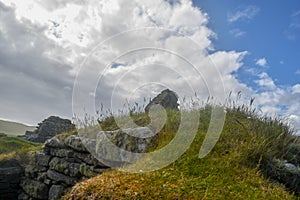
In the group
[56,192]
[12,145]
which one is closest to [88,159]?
[56,192]

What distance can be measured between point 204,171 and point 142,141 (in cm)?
201

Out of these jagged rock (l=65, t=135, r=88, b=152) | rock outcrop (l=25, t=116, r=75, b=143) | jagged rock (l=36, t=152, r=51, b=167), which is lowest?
jagged rock (l=36, t=152, r=51, b=167)

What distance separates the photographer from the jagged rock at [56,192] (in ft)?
28.5

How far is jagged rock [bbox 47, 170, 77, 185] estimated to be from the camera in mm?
8420

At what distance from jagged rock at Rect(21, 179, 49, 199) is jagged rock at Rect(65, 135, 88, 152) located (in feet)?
6.45

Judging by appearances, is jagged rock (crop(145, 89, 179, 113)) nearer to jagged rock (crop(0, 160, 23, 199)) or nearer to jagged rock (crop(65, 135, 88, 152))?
jagged rock (crop(65, 135, 88, 152))

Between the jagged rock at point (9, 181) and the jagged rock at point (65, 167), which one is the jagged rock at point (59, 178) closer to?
the jagged rock at point (65, 167)

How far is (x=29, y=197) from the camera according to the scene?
10320mm

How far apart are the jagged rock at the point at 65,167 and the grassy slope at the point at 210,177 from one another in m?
2.48

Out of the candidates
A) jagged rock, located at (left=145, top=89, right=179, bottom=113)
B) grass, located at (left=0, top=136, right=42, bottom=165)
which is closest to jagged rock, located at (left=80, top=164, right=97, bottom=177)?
jagged rock, located at (left=145, top=89, right=179, bottom=113)

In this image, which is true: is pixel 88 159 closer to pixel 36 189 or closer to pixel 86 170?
pixel 86 170

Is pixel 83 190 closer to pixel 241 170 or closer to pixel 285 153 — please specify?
pixel 241 170

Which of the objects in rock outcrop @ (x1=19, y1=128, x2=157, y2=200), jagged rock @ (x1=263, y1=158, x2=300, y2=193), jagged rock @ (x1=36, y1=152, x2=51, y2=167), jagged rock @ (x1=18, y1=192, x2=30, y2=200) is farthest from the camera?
jagged rock @ (x1=18, y1=192, x2=30, y2=200)

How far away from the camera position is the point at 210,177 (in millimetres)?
5281
